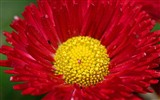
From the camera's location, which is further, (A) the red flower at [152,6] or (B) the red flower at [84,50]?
(A) the red flower at [152,6]

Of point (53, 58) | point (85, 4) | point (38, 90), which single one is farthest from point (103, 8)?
point (38, 90)

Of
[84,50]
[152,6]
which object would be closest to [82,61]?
[84,50]

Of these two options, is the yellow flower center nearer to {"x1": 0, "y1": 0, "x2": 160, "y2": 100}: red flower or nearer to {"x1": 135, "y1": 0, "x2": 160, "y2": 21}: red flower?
{"x1": 0, "y1": 0, "x2": 160, "y2": 100}: red flower

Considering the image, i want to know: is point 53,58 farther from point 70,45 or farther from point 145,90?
point 145,90

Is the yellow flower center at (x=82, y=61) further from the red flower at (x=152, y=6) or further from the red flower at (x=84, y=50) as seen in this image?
the red flower at (x=152, y=6)

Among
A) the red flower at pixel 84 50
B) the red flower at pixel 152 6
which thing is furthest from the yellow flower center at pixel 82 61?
the red flower at pixel 152 6

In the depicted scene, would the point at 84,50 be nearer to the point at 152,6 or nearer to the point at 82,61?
the point at 82,61

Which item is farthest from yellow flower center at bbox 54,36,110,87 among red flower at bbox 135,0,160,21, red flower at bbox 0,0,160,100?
red flower at bbox 135,0,160,21
